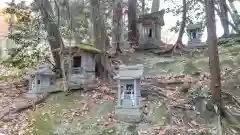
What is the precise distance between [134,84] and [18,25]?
21.1 ft

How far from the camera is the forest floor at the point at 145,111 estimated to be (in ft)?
26.6

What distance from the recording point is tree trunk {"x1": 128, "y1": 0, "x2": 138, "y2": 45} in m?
19.8

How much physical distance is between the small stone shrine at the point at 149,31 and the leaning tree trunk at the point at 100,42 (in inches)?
270

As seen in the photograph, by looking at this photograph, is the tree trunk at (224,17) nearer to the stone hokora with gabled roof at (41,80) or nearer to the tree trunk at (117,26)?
the tree trunk at (117,26)

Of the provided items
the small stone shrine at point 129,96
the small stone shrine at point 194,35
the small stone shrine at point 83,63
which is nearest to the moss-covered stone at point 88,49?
the small stone shrine at point 83,63

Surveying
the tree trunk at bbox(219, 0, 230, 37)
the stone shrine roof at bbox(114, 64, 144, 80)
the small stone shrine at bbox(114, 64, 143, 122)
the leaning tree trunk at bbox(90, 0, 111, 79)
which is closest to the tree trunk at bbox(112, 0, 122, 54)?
A: the leaning tree trunk at bbox(90, 0, 111, 79)

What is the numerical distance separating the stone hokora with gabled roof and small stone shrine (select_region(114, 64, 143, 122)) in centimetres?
356

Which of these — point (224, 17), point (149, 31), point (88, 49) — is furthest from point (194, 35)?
point (88, 49)

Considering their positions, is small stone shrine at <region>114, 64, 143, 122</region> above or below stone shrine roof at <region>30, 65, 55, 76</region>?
below

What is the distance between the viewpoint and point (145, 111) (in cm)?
895

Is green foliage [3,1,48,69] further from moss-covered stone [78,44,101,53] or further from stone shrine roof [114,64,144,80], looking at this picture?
stone shrine roof [114,64,144,80]

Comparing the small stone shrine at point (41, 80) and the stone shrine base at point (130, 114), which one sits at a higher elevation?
the small stone shrine at point (41, 80)

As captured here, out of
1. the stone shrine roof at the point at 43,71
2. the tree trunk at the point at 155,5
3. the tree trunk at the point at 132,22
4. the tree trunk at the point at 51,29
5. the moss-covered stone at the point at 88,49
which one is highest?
the tree trunk at the point at 155,5

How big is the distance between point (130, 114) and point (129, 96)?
61cm
